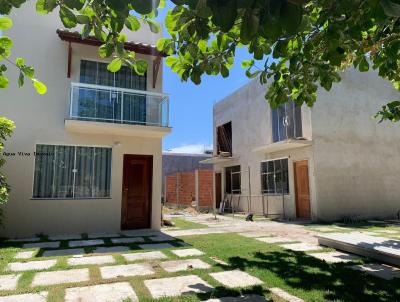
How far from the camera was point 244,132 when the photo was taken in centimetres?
1817

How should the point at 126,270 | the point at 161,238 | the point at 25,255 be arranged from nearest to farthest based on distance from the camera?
the point at 126,270
the point at 25,255
the point at 161,238

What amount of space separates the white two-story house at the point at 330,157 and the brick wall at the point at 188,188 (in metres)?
3.78

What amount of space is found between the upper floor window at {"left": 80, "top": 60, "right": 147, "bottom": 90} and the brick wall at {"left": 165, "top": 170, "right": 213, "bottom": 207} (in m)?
10.0

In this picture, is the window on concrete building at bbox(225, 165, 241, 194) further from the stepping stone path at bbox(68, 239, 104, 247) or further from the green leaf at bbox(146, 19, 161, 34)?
the green leaf at bbox(146, 19, 161, 34)

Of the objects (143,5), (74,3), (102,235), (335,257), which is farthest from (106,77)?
(143,5)

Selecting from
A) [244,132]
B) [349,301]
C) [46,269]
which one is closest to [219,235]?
[46,269]

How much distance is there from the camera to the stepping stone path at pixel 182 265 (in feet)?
17.6

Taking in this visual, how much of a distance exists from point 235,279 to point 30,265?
3.65m

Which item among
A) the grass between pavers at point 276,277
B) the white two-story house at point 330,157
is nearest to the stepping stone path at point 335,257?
the grass between pavers at point 276,277

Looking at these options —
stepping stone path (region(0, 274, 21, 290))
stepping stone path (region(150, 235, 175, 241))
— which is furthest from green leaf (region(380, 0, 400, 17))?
stepping stone path (region(150, 235, 175, 241))

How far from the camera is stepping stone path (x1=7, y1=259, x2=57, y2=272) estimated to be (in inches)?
215

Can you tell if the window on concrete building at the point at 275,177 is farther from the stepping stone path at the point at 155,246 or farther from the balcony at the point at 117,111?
the stepping stone path at the point at 155,246

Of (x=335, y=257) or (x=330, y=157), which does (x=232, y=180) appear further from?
(x=335, y=257)

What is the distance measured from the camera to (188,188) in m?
21.9
